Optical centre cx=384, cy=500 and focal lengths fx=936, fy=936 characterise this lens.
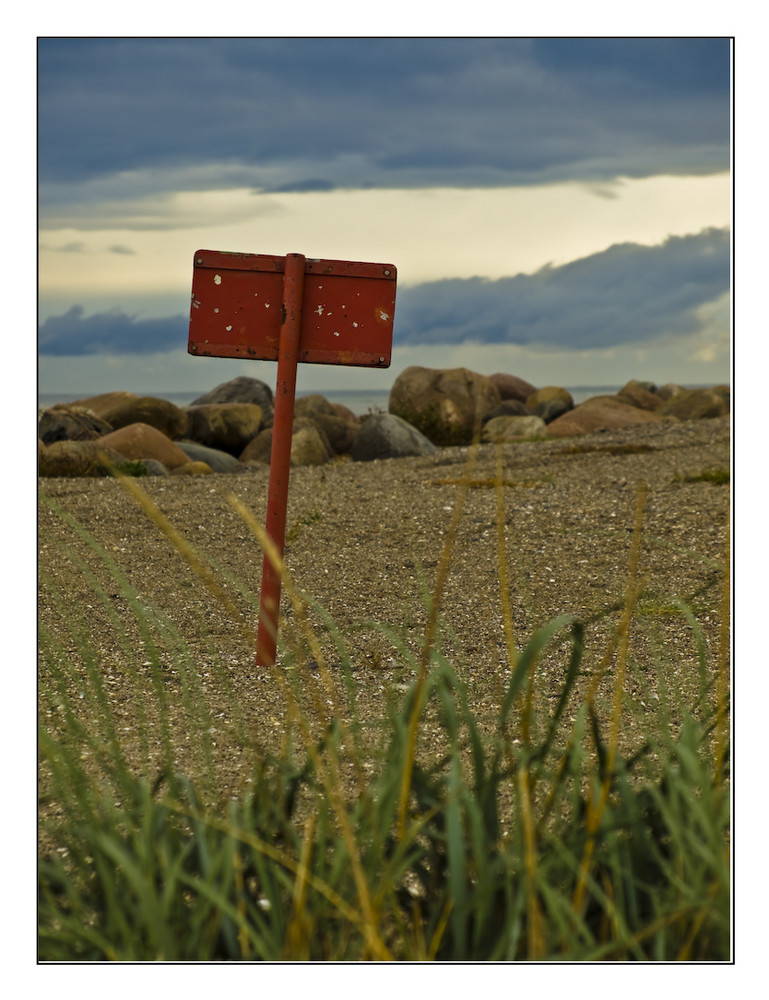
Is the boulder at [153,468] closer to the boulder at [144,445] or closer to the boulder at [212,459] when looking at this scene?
the boulder at [144,445]

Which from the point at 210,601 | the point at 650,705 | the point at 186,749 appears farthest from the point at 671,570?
the point at 186,749

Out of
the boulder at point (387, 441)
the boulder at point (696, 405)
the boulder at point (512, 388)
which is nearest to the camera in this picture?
the boulder at point (387, 441)

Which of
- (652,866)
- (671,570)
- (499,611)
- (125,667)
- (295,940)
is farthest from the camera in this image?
(671,570)

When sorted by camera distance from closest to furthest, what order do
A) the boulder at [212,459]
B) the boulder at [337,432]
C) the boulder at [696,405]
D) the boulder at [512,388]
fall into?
the boulder at [212,459] → the boulder at [337,432] → the boulder at [696,405] → the boulder at [512,388]

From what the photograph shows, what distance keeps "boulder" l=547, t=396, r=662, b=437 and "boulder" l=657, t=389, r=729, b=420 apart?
1.03ft

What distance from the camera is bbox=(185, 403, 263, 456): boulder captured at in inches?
604

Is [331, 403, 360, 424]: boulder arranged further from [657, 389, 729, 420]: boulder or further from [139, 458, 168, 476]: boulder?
[139, 458, 168, 476]: boulder

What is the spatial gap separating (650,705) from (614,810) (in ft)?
5.87

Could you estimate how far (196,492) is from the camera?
8.34 metres

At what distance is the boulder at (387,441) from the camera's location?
1211 cm

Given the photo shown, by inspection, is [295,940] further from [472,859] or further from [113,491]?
[113,491]

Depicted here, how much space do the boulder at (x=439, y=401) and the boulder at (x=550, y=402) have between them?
2.20 m

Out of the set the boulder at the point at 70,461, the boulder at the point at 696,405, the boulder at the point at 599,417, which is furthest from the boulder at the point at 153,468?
the boulder at the point at 696,405

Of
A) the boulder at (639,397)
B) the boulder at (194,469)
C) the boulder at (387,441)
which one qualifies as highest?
the boulder at (639,397)
